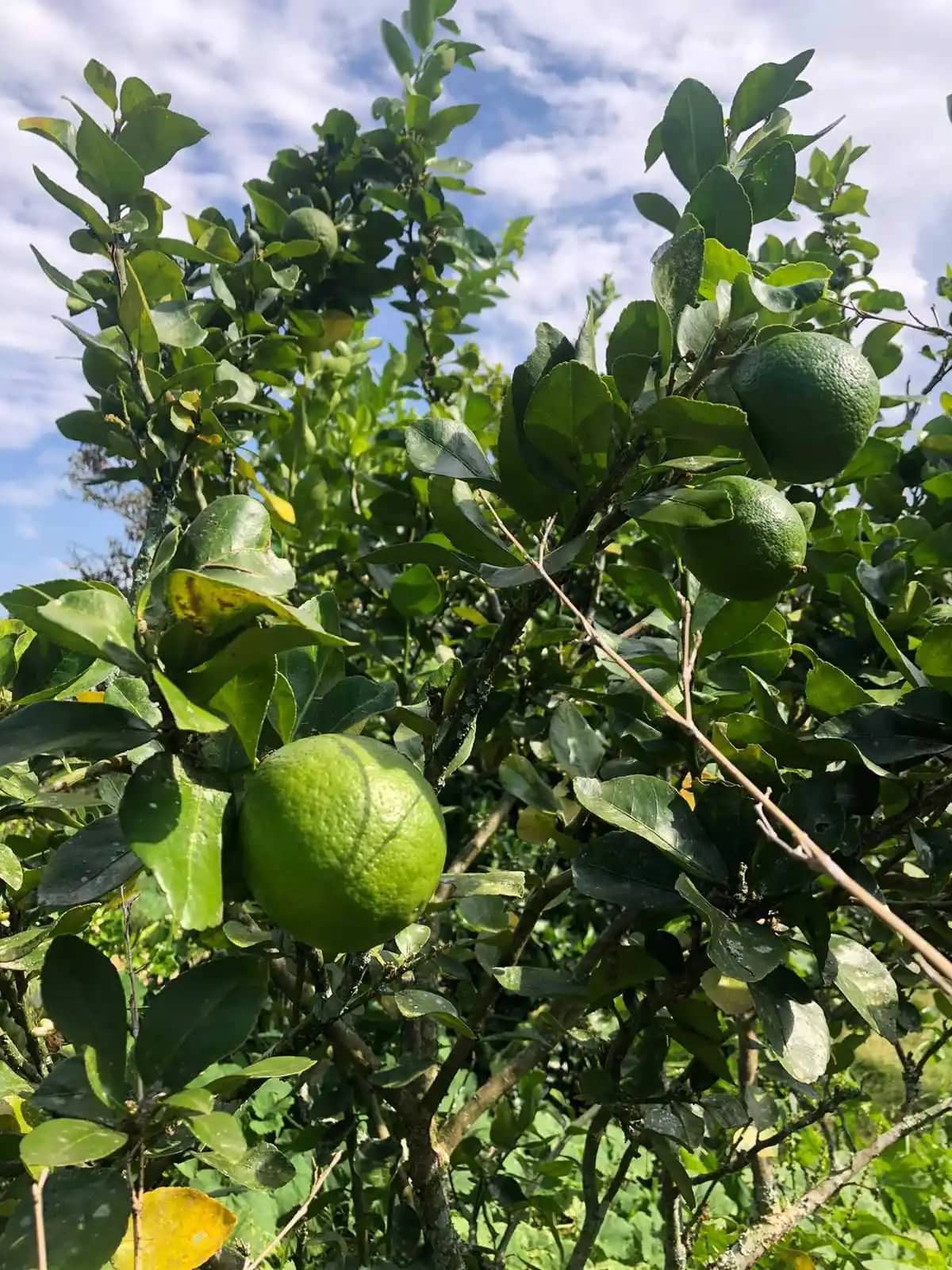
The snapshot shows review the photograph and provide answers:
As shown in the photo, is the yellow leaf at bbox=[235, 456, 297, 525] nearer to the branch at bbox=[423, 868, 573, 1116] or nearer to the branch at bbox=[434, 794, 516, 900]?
the branch at bbox=[434, 794, 516, 900]

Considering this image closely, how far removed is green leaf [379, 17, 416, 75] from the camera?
1.92 m

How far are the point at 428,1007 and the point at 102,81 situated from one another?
4.40 ft

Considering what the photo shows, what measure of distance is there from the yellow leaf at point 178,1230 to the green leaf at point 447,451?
2.11 ft

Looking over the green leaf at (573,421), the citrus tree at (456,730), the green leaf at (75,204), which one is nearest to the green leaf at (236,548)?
the citrus tree at (456,730)

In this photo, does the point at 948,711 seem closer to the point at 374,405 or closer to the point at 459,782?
the point at 459,782

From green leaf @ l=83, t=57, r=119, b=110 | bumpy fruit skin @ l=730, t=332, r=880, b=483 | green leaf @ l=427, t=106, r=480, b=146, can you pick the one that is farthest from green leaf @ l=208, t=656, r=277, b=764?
green leaf @ l=427, t=106, r=480, b=146

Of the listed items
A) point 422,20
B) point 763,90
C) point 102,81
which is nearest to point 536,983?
point 763,90

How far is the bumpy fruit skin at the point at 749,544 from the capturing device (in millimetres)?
781

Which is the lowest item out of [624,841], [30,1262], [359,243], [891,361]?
[30,1262]

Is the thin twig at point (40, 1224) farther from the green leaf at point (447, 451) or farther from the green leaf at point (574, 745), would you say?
the green leaf at point (574, 745)

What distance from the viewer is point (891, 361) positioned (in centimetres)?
172

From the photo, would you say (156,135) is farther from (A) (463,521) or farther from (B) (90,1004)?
(B) (90,1004)

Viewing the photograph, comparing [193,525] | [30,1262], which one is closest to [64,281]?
[193,525]

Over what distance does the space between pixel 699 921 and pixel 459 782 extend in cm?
118
